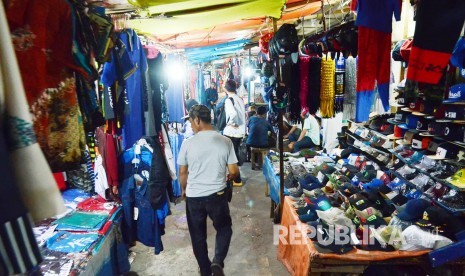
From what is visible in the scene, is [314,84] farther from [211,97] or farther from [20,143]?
[211,97]

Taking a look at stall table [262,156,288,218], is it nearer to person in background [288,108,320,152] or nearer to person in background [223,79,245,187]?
person in background [223,79,245,187]

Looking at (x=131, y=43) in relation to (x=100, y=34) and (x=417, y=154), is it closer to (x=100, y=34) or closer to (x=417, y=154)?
(x=100, y=34)

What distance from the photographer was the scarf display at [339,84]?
4289 millimetres

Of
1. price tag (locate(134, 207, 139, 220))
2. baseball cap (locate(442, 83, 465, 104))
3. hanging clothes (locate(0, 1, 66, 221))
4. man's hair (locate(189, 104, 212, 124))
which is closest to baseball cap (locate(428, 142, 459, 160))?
baseball cap (locate(442, 83, 465, 104))

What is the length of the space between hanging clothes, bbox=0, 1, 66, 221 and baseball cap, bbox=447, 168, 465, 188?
3.78 m

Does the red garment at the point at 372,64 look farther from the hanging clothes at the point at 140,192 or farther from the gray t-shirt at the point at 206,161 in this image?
the hanging clothes at the point at 140,192

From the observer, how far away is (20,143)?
739 millimetres

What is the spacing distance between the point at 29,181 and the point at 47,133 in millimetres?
422

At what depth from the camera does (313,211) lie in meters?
3.74

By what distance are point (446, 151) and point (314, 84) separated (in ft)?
5.94

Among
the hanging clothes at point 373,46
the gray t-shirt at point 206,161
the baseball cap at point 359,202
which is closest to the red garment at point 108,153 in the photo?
the gray t-shirt at point 206,161

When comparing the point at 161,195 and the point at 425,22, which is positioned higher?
the point at 425,22

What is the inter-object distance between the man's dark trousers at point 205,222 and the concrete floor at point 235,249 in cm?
45

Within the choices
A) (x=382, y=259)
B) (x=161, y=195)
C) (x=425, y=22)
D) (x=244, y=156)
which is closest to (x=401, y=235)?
(x=382, y=259)
